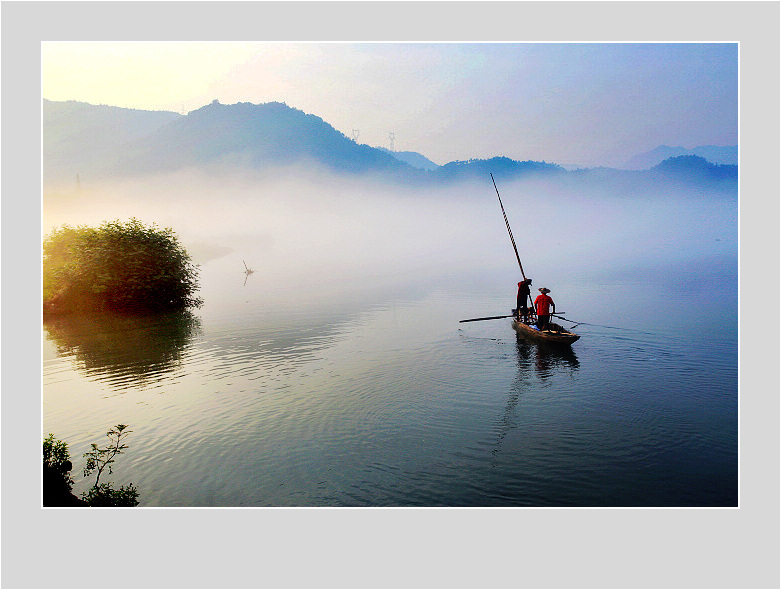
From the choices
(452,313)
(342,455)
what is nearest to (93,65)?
(342,455)

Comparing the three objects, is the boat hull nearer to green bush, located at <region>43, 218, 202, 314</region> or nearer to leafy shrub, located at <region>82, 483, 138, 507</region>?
leafy shrub, located at <region>82, 483, 138, 507</region>

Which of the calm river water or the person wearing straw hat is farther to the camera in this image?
the person wearing straw hat

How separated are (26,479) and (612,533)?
277 inches

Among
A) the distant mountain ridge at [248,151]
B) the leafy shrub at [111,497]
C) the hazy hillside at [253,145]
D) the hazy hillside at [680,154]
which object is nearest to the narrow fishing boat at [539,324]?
the distant mountain ridge at [248,151]

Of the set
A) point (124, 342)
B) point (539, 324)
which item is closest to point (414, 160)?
point (539, 324)

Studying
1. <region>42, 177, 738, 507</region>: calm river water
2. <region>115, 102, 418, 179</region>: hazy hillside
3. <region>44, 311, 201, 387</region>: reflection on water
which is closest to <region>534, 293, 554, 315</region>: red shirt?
<region>42, 177, 738, 507</region>: calm river water

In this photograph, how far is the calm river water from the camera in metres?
6.93

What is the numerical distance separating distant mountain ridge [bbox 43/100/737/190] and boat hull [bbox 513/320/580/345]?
15.9 feet

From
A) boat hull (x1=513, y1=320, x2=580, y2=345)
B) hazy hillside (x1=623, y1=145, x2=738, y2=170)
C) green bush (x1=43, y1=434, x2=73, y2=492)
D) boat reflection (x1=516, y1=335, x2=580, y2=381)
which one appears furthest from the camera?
boat hull (x1=513, y1=320, x2=580, y2=345)

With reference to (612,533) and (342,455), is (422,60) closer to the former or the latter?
(342,455)

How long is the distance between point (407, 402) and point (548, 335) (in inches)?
205

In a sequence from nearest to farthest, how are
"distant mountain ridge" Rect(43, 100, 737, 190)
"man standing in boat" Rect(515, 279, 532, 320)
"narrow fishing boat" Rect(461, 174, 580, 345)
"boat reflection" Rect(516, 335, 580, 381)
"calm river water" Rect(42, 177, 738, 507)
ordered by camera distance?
"calm river water" Rect(42, 177, 738, 507)
"distant mountain ridge" Rect(43, 100, 737, 190)
"boat reflection" Rect(516, 335, 580, 381)
"narrow fishing boat" Rect(461, 174, 580, 345)
"man standing in boat" Rect(515, 279, 532, 320)

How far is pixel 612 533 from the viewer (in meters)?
5.93

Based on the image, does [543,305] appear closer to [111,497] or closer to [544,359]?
[544,359]
